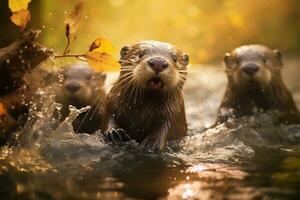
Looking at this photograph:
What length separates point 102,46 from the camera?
4457 millimetres

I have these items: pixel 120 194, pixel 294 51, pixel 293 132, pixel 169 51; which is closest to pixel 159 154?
pixel 169 51

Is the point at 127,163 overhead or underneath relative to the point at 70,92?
underneath

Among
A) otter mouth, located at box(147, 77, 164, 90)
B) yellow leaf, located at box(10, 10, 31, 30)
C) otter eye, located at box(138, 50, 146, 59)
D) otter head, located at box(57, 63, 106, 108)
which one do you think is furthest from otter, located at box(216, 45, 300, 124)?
yellow leaf, located at box(10, 10, 31, 30)

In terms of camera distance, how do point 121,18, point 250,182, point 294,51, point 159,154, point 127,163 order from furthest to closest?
point 121,18 < point 294,51 < point 159,154 < point 127,163 < point 250,182

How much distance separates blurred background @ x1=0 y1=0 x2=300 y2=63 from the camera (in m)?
11.1

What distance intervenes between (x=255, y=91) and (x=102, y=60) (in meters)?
2.52

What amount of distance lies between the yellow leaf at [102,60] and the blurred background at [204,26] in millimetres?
5307

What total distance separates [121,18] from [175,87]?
8.34 metres

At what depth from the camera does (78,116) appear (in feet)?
19.1

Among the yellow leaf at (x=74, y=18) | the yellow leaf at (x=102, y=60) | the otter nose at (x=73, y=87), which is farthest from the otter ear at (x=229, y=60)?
the yellow leaf at (x=74, y=18)

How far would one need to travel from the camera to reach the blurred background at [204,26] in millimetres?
11133

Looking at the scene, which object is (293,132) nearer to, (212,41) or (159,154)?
(159,154)

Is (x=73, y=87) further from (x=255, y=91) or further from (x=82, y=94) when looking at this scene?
(x=255, y=91)

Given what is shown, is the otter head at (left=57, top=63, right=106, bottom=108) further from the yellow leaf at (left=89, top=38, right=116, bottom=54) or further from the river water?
the yellow leaf at (left=89, top=38, right=116, bottom=54)
